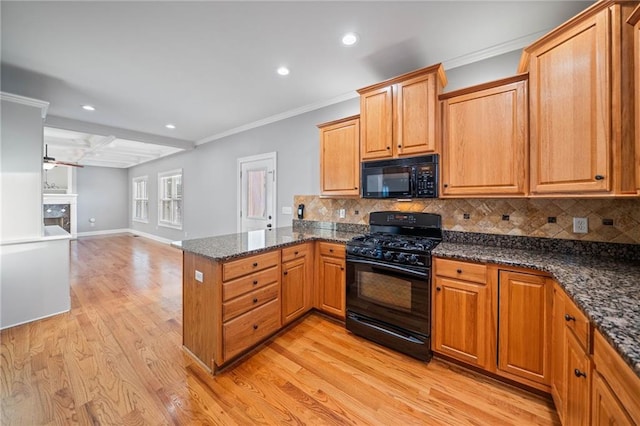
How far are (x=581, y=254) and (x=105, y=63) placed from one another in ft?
15.1

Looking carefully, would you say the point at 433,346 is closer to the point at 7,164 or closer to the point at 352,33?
the point at 352,33

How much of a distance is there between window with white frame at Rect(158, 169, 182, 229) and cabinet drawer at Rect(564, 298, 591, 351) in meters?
7.18

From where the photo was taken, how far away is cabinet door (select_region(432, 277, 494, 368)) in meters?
1.82

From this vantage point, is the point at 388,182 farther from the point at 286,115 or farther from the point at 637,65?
the point at 286,115

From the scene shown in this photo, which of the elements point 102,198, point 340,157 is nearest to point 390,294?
point 340,157

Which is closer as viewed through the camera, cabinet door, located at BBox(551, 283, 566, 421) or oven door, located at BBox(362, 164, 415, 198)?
cabinet door, located at BBox(551, 283, 566, 421)

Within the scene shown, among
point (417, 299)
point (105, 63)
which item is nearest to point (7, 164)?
point (105, 63)

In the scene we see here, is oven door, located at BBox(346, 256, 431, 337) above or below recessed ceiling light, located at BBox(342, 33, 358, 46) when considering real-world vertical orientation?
below

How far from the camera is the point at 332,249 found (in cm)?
266

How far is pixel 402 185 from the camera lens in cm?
239

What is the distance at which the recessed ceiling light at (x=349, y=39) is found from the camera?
209 centimetres

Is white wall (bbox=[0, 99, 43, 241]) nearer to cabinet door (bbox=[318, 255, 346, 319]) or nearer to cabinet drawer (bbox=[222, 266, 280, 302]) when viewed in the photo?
cabinet drawer (bbox=[222, 266, 280, 302])

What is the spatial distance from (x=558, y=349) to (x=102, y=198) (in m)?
11.8

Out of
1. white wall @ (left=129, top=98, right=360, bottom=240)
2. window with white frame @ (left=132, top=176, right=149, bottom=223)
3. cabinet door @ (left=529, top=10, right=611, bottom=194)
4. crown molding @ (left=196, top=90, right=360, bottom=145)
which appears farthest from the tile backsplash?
window with white frame @ (left=132, top=176, right=149, bottom=223)
